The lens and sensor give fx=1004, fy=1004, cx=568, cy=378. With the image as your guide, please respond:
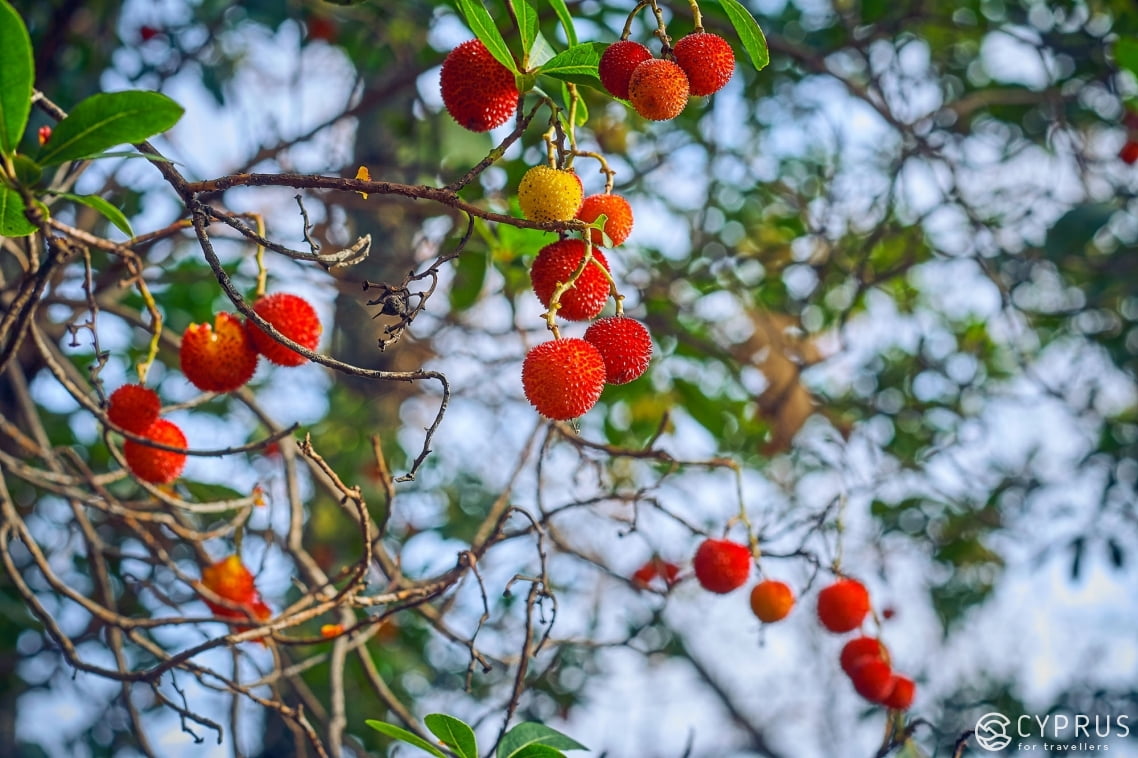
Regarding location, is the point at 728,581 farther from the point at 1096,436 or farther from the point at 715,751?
the point at 715,751

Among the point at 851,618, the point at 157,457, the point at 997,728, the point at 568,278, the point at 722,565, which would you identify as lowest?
the point at 997,728

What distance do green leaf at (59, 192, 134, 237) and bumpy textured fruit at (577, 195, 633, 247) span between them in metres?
0.52

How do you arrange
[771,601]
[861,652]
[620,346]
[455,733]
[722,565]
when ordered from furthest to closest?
[861,652] → [771,601] → [722,565] → [455,733] → [620,346]

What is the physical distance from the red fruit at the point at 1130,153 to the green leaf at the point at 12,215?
128 inches

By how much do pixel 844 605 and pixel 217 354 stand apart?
118cm

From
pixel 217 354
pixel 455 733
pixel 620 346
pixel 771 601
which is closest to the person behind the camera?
pixel 620 346

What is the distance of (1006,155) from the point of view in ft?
11.7

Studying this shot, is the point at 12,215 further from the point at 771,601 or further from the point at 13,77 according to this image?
the point at 771,601

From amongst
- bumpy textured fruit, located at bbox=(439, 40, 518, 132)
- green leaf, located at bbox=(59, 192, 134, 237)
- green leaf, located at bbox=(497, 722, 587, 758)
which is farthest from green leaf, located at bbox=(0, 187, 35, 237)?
green leaf, located at bbox=(497, 722, 587, 758)

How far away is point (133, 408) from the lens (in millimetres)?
1484

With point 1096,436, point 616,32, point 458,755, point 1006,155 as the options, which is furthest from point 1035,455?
point 458,755

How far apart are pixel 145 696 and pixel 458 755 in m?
2.20

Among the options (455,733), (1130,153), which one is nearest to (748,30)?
(455,733)

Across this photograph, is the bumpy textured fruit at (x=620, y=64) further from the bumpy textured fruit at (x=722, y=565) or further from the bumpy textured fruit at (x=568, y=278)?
the bumpy textured fruit at (x=722, y=565)
